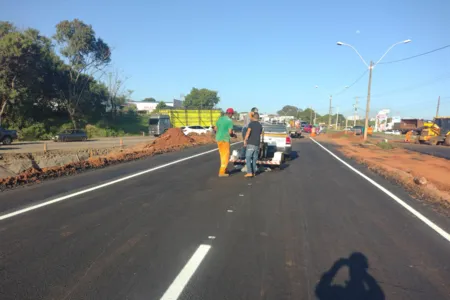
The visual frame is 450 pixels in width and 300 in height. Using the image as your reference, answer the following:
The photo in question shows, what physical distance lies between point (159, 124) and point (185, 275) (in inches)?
1536

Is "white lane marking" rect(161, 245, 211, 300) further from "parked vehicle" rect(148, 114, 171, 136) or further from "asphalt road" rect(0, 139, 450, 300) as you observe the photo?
"parked vehicle" rect(148, 114, 171, 136)

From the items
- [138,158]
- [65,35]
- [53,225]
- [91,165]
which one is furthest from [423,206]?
[65,35]

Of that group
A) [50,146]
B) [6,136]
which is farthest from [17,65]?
[50,146]

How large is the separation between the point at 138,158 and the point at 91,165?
3299mm

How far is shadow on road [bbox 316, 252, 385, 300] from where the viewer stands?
131 inches

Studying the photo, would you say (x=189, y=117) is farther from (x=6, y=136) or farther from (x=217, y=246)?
(x=217, y=246)

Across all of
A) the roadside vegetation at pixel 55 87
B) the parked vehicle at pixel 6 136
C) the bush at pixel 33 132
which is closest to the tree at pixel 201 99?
the roadside vegetation at pixel 55 87

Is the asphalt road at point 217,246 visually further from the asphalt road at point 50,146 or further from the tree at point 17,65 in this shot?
the tree at point 17,65

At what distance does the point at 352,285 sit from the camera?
355 centimetres

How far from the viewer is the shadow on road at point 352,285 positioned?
10.9 feet

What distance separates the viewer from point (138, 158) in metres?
15.1

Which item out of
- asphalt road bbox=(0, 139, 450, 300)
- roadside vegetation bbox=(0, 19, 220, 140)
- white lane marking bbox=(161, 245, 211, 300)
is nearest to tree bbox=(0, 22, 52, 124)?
roadside vegetation bbox=(0, 19, 220, 140)

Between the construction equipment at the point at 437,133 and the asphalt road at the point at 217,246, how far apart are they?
104ft

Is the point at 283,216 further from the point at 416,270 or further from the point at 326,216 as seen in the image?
the point at 416,270
